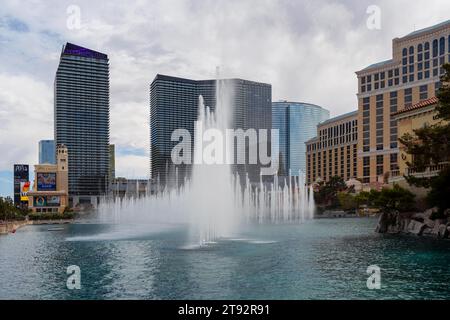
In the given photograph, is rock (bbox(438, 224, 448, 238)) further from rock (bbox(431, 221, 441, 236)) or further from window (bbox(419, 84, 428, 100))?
window (bbox(419, 84, 428, 100))

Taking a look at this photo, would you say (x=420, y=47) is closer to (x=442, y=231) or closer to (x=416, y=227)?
(x=416, y=227)

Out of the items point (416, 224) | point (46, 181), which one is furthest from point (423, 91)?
point (46, 181)

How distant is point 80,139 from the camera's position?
152m

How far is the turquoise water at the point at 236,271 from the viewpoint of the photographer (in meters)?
17.2

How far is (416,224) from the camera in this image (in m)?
37.9

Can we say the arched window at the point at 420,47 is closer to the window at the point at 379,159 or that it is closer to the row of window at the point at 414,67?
the row of window at the point at 414,67

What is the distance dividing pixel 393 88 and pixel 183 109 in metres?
74.5

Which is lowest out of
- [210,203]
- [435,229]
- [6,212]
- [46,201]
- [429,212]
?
[46,201]

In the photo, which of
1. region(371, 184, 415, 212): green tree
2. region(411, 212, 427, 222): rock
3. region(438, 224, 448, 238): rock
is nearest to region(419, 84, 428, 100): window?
region(371, 184, 415, 212): green tree

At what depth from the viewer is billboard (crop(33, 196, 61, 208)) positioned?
118312mm

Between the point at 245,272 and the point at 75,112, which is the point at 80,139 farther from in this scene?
the point at 245,272

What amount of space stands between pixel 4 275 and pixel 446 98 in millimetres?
30872

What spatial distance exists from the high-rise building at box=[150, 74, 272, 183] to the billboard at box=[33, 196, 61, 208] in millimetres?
40385
